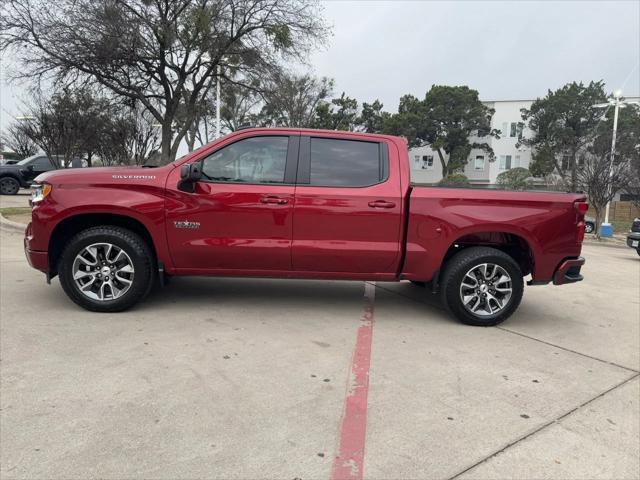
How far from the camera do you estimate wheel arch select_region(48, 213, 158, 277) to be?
473 cm

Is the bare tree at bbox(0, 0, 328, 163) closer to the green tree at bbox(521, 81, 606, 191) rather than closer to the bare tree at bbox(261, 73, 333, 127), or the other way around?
the bare tree at bbox(261, 73, 333, 127)

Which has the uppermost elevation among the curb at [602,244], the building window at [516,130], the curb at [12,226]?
the building window at [516,130]

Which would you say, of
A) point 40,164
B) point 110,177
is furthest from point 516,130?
point 110,177

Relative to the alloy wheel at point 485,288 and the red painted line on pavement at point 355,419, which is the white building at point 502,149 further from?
the red painted line on pavement at point 355,419

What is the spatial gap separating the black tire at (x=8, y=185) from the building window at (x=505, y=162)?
48787 mm

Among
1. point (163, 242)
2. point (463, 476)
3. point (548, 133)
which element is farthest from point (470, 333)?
point (548, 133)

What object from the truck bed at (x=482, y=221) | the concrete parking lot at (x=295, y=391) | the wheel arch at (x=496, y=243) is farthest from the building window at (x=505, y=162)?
the truck bed at (x=482, y=221)

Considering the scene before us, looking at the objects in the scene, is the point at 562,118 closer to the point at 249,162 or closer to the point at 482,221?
the point at 482,221

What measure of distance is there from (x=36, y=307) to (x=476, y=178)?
57.5 meters

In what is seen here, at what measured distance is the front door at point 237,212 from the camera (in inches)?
182

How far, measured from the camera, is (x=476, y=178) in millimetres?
57594

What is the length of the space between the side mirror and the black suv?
58.6ft

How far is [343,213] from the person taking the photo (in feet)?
15.3

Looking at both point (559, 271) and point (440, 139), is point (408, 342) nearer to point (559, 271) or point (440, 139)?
point (559, 271)
